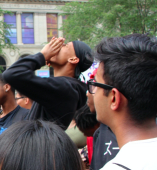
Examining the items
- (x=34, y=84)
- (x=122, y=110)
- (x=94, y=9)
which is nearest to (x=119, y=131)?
(x=122, y=110)

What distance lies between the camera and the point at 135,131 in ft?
4.00

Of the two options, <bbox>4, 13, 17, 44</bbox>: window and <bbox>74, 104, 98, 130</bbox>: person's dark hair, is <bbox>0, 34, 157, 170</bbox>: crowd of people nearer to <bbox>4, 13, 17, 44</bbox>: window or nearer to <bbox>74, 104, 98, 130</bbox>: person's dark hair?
<bbox>74, 104, 98, 130</bbox>: person's dark hair

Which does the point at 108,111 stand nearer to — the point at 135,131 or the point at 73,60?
the point at 135,131

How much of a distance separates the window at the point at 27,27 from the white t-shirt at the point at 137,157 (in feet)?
97.0

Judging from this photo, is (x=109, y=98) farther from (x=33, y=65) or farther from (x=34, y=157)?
(x=33, y=65)

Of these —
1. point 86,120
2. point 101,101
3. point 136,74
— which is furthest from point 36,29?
point 136,74

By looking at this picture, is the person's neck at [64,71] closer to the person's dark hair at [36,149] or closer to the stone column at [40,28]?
the person's dark hair at [36,149]

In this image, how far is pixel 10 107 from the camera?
3021 mm

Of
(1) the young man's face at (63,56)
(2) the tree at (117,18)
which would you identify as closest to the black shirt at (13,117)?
(1) the young man's face at (63,56)

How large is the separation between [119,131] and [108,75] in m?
0.33

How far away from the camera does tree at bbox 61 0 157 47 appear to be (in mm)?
15310

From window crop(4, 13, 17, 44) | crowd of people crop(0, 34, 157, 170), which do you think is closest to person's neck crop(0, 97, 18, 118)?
crowd of people crop(0, 34, 157, 170)

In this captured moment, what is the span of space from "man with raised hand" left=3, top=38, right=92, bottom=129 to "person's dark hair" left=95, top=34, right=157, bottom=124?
1.87 ft

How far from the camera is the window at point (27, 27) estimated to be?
94.6ft
